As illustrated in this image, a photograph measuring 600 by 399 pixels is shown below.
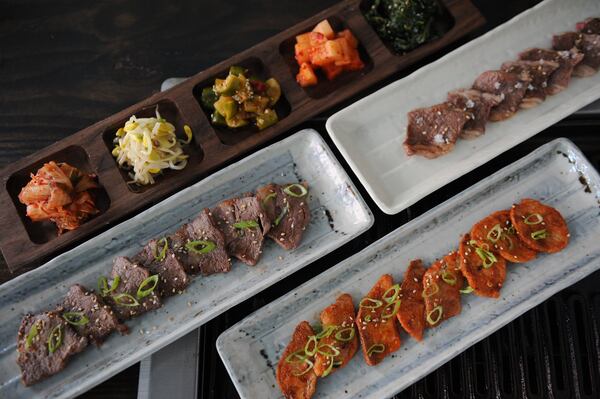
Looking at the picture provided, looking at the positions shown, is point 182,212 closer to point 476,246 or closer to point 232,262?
point 232,262

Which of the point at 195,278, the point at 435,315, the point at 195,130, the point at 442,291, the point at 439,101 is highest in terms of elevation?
the point at 195,130

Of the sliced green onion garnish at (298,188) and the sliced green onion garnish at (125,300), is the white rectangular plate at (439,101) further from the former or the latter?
the sliced green onion garnish at (125,300)

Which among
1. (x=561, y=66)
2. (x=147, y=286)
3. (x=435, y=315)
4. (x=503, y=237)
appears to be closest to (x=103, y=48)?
(x=147, y=286)

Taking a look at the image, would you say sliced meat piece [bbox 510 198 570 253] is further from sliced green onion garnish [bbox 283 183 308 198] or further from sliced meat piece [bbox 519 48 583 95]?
sliced green onion garnish [bbox 283 183 308 198]

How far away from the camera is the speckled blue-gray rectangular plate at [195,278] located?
336cm

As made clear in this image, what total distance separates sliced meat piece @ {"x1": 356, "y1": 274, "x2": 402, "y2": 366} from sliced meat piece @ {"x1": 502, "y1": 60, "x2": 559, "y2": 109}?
5.52 feet

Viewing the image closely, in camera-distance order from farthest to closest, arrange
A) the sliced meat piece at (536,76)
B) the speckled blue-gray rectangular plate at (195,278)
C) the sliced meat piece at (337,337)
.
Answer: the sliced meat piece at (536,76) → the speckled blue-gray rectangular plate at (195,278) → the sliced meat piece at (337,337)

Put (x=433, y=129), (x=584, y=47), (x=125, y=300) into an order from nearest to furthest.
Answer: (x=125, y=300) → (x=433, y=129) → (x=584, y=47)

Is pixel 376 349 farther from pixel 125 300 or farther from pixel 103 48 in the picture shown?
pixel 103 48

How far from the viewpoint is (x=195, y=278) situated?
3.59 metres

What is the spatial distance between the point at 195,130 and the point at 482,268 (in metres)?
2.17

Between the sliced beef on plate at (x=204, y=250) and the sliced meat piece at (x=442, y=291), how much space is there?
1311mm

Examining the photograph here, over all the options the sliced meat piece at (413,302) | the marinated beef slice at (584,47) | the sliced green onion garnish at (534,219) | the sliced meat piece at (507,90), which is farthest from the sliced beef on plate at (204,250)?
the marinated beef slice at (584,47)

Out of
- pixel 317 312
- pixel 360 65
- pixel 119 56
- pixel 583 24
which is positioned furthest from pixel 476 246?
pixel 119 56
